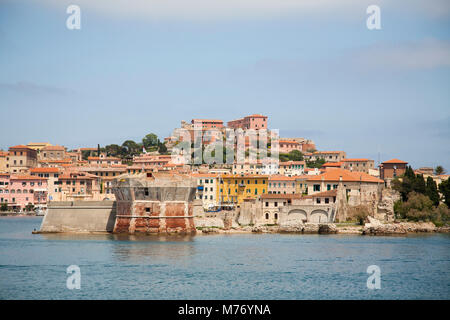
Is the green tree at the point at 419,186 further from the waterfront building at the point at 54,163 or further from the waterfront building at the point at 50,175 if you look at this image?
the waterfront building at the point at 54,163

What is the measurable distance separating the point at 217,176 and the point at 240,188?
160 inches

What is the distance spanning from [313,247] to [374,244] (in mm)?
5670

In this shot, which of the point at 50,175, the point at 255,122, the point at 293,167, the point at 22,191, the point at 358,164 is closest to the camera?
the point at 50,175

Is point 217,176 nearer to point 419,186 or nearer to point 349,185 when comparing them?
point 349,185

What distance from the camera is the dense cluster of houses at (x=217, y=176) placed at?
78.8 m

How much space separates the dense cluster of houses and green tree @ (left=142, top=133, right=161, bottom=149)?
2.80 m

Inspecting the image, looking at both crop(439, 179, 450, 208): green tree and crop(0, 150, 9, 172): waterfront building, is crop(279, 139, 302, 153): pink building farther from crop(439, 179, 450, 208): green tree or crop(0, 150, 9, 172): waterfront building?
crop(439, 179, 450, 208): green tree

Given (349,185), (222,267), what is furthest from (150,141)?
(222,267)

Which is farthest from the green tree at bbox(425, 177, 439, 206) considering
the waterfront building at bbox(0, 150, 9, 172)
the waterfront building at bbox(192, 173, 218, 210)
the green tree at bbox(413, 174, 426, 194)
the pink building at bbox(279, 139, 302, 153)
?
the waterfront building at bbox(0, 150, 9, 172)

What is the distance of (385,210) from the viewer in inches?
2776

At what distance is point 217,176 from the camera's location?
93188mm
